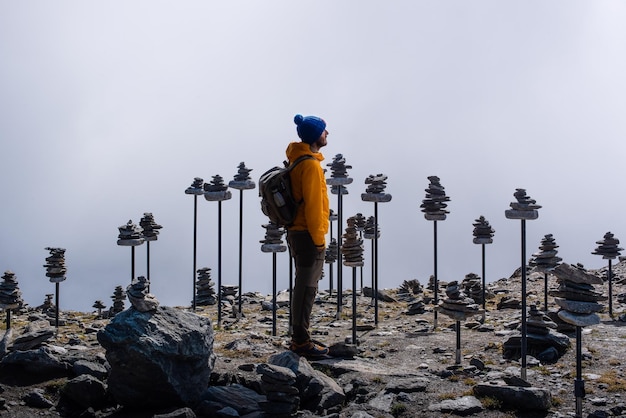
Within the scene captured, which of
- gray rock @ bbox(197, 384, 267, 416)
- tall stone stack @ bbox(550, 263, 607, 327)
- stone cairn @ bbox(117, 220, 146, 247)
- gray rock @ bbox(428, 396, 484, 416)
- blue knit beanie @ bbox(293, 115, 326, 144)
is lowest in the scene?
gray rock @ bbox(428, 396, 484, 416)

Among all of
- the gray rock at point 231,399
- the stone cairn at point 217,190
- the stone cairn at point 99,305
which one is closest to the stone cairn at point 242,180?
the stone cairn at point 217,190

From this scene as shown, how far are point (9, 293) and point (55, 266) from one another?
303cm

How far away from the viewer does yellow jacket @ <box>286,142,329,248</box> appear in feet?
44.6

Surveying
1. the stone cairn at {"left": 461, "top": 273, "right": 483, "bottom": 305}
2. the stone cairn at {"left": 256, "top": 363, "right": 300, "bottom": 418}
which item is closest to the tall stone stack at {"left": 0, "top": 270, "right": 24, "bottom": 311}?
the stone cairn at {"left": 256, "top": 363, "right": 300, "bottom": 418}

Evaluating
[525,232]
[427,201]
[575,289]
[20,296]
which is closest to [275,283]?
[427,201]

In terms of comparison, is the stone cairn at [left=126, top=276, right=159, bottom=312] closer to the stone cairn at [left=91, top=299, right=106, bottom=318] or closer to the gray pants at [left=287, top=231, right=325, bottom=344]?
the gray pants at [left=287, top=231, right=325, bottom=344]

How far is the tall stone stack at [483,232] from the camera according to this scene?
2708cm

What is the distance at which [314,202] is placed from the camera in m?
13.6

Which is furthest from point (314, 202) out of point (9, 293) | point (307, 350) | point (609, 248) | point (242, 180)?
point (609, 248)

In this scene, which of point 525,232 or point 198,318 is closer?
point 198,318

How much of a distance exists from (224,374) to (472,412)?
5.10 metres

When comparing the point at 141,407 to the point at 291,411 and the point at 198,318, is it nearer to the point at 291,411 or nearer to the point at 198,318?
the point at 198,318

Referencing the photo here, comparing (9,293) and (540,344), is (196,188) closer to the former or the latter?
(9,293)

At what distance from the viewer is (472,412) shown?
516 inches
